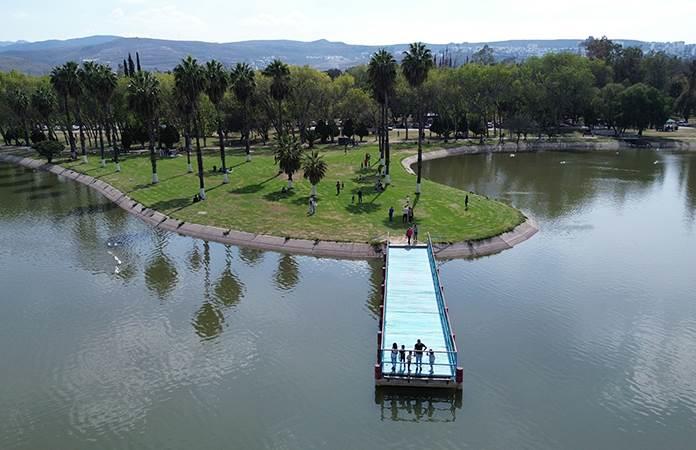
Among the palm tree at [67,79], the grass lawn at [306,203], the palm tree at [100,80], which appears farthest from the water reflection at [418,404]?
the palm tree at [67,79]

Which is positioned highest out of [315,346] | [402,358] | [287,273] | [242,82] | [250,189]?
[242,82]

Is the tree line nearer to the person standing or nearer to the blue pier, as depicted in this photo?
the blue pier

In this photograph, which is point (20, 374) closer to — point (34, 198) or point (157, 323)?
point (157, 323)

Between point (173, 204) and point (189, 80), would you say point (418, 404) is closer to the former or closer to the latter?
point (173, 204)

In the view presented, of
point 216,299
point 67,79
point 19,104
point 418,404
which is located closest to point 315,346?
point 418,404

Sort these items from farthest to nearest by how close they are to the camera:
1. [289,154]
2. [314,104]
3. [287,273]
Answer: [314,104], [289,154], [287,273]

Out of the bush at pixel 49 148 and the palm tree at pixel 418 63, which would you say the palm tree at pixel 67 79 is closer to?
the bush at pixel 49 148

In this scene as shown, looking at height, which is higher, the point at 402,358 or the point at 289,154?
the point at 289,154

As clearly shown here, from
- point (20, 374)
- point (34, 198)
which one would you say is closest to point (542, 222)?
point (20, 374)

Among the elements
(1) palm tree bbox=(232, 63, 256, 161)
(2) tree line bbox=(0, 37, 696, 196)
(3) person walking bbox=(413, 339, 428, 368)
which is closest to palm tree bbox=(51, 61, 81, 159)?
(2) tree line bbox=(0, 37, 696, 196)
